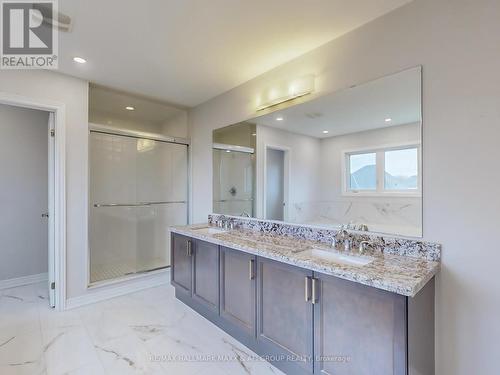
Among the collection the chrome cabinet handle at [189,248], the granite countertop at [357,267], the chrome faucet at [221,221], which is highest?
the chrome faucet at [221,221]

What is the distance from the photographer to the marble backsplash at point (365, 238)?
5.33 ft

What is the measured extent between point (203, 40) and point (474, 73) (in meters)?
1.86

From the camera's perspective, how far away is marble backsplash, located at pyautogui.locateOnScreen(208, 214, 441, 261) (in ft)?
5.33

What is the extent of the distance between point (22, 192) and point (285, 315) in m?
3.82

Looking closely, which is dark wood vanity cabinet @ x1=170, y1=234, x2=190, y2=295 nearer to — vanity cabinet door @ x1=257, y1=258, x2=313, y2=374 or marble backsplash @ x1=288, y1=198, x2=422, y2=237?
vanity cabinet door @ x1=257, y1=258, x2=313, y2=374

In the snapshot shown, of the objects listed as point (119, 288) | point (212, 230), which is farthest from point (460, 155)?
point (119, 288)

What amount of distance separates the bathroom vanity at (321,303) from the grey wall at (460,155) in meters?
0.13

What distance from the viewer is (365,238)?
191cm

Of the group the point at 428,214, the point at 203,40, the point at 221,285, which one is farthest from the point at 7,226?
the point at 428,214

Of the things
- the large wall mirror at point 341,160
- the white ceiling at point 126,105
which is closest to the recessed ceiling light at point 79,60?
the white ceiling at point 126,105

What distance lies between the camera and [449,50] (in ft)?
4.99

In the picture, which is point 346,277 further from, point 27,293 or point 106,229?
point 27,293

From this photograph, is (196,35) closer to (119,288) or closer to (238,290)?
(238,290)

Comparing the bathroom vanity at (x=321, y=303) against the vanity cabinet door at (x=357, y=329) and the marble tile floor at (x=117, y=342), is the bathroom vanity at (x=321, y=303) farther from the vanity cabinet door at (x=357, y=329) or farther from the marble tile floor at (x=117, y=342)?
the marble tile floor at (x=117, y=342)
